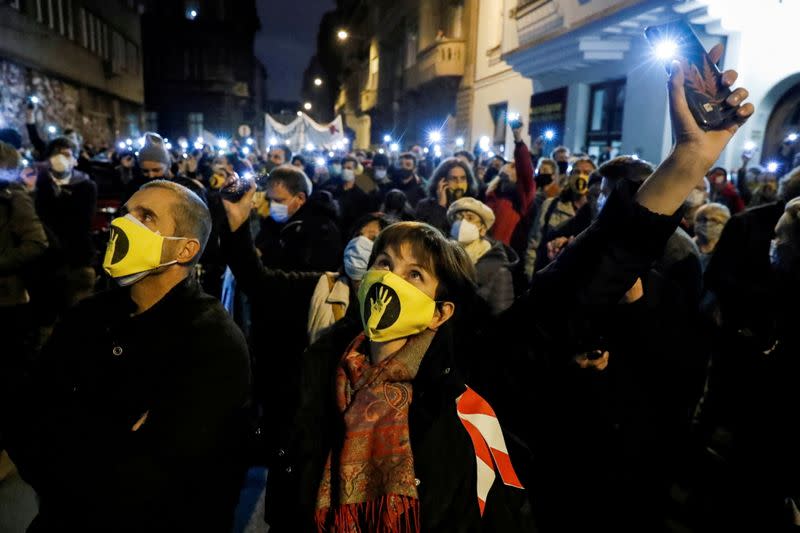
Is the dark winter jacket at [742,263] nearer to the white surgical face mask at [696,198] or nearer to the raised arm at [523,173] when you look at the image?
the white surgical face mask at [696,198]

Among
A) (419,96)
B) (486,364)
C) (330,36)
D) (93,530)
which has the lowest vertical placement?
(93,530)

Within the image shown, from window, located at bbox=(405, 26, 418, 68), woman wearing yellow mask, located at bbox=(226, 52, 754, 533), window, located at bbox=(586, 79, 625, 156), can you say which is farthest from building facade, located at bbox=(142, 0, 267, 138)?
woman wearing yellow mask, located at bbox=(226, 52, 754, 533)

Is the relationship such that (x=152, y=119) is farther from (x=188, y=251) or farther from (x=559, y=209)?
(x=188, y=251)

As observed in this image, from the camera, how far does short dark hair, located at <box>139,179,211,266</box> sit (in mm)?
2072

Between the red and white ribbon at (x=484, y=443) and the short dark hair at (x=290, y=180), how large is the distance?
2.80 m

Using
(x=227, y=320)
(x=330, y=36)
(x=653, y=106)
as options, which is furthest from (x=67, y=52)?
(x=330, y=36)

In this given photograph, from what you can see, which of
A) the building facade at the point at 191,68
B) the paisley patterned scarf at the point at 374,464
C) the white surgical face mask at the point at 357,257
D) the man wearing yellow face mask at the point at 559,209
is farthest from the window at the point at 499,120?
the building facade at the point at 191,68

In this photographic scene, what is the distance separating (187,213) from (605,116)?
12.0 metres

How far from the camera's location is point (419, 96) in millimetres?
26828

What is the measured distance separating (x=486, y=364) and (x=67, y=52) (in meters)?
28.6

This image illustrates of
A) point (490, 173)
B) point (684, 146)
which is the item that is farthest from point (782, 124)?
point (684, 146)

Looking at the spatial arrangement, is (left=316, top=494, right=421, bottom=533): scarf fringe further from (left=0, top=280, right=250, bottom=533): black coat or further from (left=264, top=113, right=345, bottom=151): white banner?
(left=264, top=113, right=345, bottom=151): white banner

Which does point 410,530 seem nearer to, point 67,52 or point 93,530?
point 93,530

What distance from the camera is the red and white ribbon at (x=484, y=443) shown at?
5.25 feet
